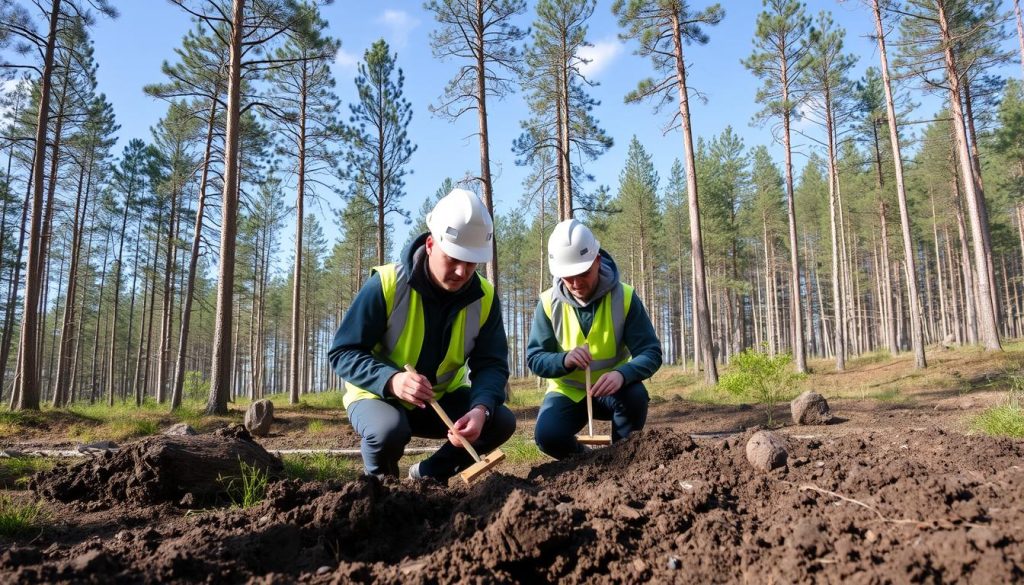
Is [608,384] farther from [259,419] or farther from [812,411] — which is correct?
[259,419]

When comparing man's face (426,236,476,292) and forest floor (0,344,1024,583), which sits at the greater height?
man's face (426,236,476,292)

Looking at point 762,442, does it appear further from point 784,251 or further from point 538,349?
point 784,251

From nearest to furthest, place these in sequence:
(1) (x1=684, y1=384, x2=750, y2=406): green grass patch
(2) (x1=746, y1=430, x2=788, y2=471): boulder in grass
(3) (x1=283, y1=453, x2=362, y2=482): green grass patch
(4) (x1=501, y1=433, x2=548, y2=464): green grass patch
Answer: (2) (x1=746, y1=430, x2=788, y2=471): boulder in grass < (3) (x1=283, y1=453, x2=362, y2=482): green grass patch < (4) (x1=501, y1=433, x2=548, y2=464): green grass patch < (1) (x1=684, y1=384, x2=750, y2=406): green grass patch

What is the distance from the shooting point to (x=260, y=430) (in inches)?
332

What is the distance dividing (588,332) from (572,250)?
649 mm

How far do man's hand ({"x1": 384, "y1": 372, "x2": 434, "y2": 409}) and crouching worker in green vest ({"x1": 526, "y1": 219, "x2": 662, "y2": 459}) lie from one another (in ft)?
3.52

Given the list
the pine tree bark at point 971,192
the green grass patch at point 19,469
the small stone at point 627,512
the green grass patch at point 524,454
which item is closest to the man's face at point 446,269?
the small stone at point 627,512

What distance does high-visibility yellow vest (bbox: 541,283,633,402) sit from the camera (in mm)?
3943

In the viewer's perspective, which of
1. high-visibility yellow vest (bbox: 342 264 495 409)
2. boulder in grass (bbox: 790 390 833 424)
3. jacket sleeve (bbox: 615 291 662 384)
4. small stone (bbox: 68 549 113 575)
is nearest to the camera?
small stone (bbox: 68 549 113 575)

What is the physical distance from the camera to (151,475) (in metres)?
3.33

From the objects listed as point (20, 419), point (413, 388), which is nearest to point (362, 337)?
point (413, 388)

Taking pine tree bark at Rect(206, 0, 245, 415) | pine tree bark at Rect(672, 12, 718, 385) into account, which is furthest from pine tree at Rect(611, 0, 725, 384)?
pine tree bark at Rect(206, 0, 245, 415)

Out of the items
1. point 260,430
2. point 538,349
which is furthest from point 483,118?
point 538,349

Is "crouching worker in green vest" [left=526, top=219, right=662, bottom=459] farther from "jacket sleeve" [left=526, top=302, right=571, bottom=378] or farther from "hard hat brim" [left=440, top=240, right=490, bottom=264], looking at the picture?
"hard hat brim" [left=440, top=240, right=490, bottom=264]
